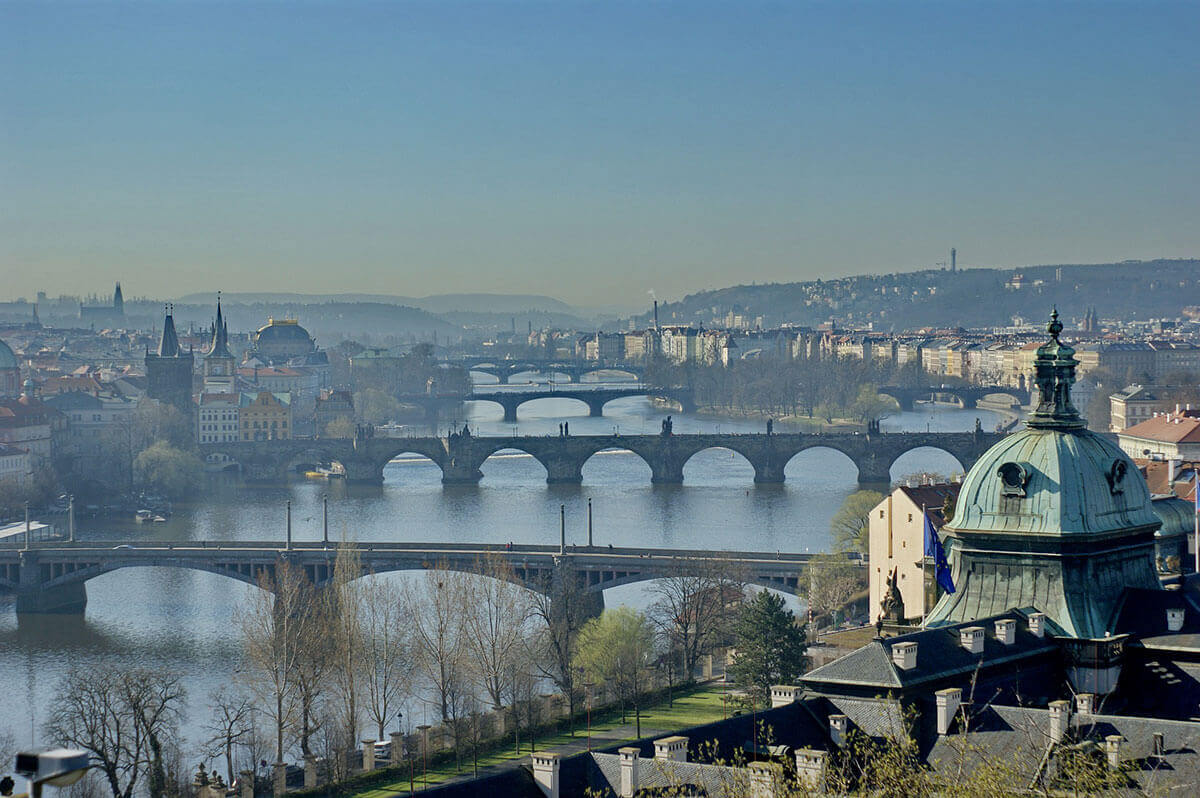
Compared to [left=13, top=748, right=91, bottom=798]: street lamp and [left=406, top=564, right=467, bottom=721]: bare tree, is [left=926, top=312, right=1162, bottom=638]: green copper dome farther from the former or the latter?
[left=13, top=748, right=91, bottom=798]: street lamp

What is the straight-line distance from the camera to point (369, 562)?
117 feet

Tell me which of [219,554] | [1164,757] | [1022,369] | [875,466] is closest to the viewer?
[1164,757]

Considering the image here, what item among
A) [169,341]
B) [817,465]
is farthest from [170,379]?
[817,465]

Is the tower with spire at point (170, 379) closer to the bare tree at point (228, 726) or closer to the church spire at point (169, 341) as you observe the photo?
the church spire at point (169, 341)

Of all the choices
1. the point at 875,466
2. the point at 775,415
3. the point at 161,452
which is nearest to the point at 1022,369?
the point at 775,415

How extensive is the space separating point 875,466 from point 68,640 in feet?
105

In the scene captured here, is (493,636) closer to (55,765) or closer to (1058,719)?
(1058,719)

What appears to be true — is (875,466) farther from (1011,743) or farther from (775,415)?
(1011,743)

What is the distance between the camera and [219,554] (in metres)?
36.7

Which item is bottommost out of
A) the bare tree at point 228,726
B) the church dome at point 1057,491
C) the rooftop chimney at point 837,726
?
the bare tree at point 228,726

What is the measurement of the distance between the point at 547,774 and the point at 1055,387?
6.63 meters

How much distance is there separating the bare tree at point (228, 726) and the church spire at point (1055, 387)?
10.3 metres

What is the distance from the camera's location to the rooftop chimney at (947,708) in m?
13.9

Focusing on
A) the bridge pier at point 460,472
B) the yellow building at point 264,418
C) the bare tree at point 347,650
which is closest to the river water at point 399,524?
the bridge pier at point 460,472
